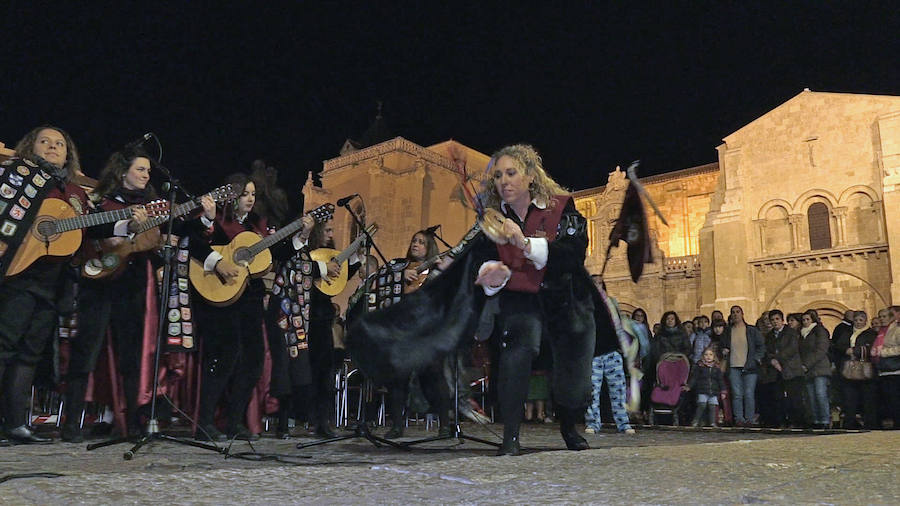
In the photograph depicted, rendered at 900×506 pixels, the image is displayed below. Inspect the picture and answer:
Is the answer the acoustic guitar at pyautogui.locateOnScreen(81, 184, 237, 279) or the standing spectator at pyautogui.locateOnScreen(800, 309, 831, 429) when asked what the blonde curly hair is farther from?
the standing spectator at pyautogui.locateOnScreen(800, 309, 831, 429)

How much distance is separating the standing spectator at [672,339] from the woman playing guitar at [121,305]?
7.94 m

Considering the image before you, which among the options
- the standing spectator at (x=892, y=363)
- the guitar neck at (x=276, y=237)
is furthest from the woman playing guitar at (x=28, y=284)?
the standing spectator at (x=892, y=363)

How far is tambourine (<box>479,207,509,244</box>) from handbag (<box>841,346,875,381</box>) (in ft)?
28.9

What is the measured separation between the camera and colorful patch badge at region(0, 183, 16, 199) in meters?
4.39

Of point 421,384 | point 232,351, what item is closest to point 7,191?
point 232,351

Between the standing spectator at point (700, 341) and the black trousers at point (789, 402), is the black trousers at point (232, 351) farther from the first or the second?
the black trousers at point (789, 402)

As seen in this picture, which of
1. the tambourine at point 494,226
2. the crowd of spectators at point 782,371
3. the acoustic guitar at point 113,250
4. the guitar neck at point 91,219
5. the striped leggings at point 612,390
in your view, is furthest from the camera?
the crowd of spectators at point 782,371

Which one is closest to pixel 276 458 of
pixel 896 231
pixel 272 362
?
pixel 272 362

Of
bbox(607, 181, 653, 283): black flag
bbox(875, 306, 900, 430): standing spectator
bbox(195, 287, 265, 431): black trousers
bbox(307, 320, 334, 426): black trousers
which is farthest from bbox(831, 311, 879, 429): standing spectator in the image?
bbox(195, 287, 265, 431): black trousers

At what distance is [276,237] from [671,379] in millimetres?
6984

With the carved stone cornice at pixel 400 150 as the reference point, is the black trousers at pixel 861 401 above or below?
below

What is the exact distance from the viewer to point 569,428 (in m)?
4.18

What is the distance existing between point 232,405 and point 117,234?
1.60 meters

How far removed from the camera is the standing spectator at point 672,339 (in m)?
10.6
